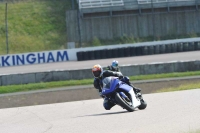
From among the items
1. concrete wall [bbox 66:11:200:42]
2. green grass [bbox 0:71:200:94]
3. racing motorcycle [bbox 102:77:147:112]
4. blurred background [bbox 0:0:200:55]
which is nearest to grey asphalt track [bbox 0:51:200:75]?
green grass [bbox 0:71:200:94]

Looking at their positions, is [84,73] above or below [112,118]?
below

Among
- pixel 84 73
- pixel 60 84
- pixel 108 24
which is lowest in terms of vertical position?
pixel 60 84

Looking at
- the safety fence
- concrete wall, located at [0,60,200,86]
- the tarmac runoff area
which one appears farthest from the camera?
the safety fence

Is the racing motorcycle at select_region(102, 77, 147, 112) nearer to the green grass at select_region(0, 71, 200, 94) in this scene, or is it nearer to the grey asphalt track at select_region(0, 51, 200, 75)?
the green grass at select_region(0, 71, 200, 94)

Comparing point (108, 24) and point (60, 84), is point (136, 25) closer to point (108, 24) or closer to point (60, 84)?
point (108, 24)

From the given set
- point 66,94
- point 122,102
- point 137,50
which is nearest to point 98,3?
point 137,50

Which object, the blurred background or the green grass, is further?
the blurred background

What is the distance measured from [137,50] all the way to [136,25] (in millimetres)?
6409

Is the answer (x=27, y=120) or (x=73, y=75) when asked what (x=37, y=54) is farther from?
(x=27, y=120)

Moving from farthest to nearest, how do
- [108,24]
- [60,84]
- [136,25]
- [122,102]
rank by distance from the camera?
1. [108,24]
2. [136,25]
3. [60,84]
4. [122,102]

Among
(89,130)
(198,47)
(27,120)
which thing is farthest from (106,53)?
(89,130)

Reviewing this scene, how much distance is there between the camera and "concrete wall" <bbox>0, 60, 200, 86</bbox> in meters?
25.2

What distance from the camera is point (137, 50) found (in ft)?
107

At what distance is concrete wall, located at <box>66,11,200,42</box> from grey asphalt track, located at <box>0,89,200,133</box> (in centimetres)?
2390
